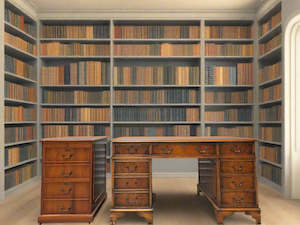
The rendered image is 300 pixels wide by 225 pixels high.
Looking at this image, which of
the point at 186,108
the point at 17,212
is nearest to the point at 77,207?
the point at 17,212

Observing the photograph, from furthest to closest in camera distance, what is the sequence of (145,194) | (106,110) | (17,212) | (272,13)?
(106,110) < (272,13) < (17,212) < (145,194)

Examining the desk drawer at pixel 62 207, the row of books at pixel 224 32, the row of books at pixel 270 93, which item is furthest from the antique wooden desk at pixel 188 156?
the row of books at pixel 224 32

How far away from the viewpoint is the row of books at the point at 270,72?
13.9 ft

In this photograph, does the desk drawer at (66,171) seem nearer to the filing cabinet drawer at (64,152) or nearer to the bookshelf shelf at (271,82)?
the filing cabinet drawer at (64,152)

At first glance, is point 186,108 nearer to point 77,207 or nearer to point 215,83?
point 215,83

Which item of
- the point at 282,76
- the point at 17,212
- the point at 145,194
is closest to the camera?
the point at 145,194

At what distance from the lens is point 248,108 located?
531 cm

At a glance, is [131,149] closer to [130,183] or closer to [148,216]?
[130,183]

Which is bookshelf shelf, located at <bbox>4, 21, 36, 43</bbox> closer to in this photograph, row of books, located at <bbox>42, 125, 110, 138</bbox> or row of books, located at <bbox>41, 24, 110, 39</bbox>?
row of books, located at <bbox>41, 24, 110, 39</bbox>

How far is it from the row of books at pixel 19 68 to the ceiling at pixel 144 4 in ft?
3.46

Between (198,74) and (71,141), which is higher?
(198,74)

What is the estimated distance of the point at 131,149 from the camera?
290cm

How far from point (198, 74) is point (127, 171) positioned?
110 inches

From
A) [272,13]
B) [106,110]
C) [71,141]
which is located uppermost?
[272,13]
